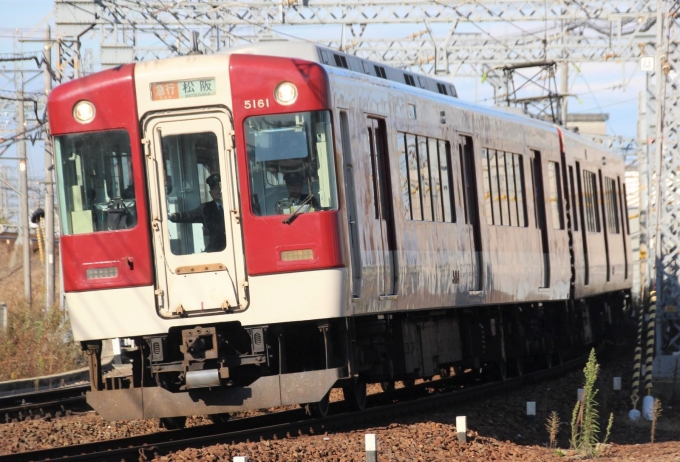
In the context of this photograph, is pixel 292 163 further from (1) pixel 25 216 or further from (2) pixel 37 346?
(1) pixel 25 216

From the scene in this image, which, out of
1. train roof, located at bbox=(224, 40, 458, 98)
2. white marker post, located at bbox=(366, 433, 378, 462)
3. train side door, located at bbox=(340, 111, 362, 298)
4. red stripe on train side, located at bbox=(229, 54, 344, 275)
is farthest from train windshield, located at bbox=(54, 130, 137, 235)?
white marker post, located at bbox=(366, 433, 378, 462)

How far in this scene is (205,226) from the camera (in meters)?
10.0

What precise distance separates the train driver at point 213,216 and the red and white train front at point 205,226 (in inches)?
0.5

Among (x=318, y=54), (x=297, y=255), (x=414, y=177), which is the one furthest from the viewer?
(x=414, y=177)

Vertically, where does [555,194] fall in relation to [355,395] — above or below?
above

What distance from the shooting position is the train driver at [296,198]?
9883 mm

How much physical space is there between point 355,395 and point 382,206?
73.1 inches

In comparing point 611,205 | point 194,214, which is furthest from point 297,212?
point 611,205

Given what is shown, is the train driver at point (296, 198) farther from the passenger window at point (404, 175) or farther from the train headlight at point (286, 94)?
the passenger window at point (404, 175)

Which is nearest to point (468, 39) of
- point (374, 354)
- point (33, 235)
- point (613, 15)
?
point (613, 15)

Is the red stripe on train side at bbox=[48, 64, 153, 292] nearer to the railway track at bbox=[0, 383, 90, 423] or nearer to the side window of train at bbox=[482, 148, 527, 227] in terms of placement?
the railway track at bbox=[0, 383, 90, 423]

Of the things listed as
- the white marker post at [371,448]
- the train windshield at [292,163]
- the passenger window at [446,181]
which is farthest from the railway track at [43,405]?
the white marker post at [371,448]

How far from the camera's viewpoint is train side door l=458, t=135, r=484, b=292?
13625mm

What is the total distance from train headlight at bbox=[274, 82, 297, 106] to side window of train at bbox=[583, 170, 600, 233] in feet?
35.4
